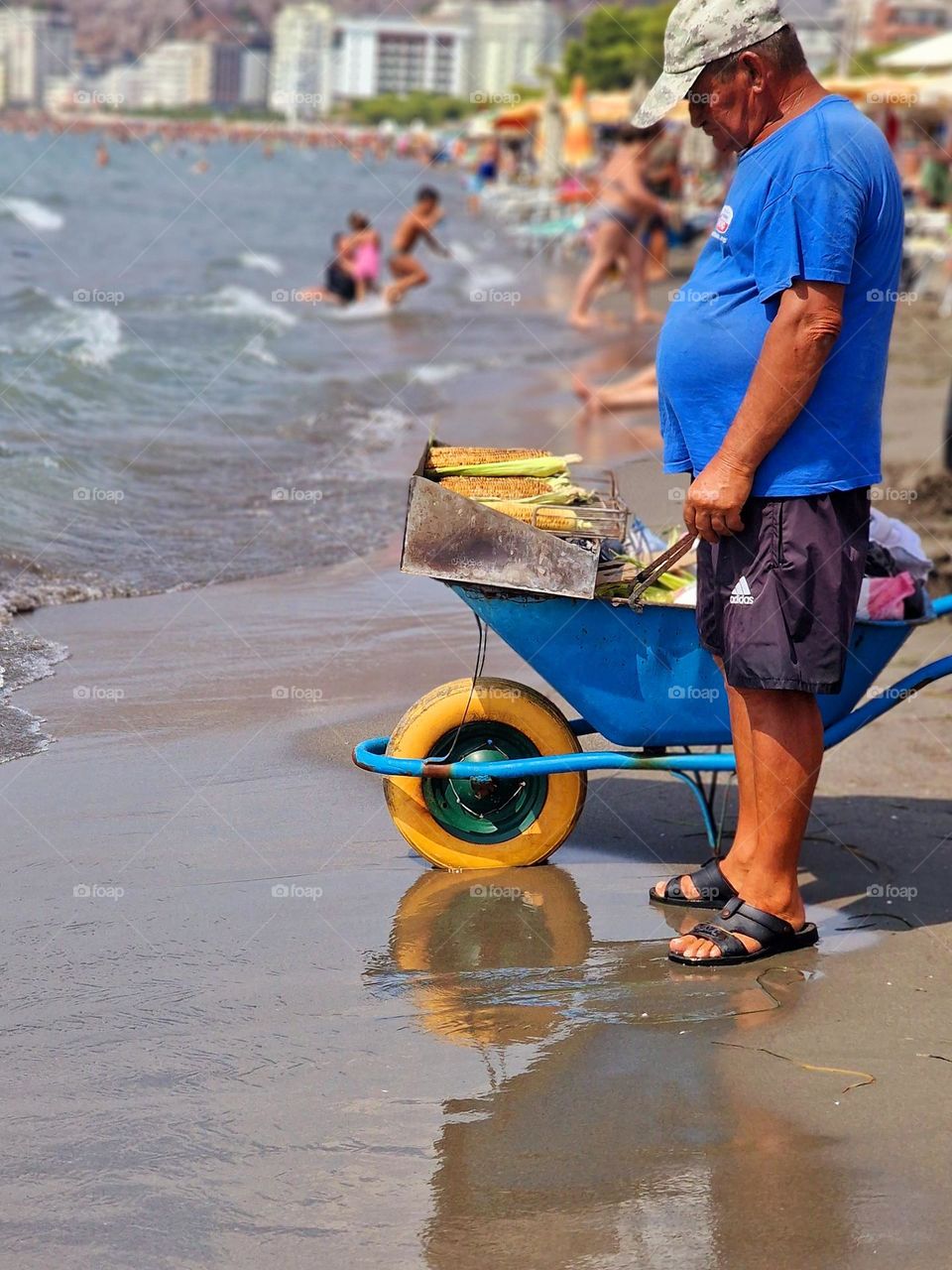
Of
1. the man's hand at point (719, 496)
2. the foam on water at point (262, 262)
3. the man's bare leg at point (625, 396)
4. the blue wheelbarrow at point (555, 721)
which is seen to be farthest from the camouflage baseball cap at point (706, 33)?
the foam on water at point (262, 262)

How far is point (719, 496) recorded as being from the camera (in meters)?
3.27

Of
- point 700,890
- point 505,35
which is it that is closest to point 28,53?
point 505,35

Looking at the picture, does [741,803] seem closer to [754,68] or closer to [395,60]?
[754,68]

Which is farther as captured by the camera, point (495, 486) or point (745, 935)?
point (495, 486)

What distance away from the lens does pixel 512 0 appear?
17675 cm

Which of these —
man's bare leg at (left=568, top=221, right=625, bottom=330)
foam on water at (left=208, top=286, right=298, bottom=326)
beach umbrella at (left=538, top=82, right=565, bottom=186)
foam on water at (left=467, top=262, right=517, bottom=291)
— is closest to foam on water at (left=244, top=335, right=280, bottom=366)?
foam on water at (left=208, top=286, right=298, bottom=326)

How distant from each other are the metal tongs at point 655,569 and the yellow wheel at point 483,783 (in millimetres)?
404

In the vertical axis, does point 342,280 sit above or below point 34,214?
above

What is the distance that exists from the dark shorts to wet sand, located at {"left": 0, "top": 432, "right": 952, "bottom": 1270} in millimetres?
663

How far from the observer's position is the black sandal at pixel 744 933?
338cm

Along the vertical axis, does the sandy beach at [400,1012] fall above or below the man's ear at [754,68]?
below

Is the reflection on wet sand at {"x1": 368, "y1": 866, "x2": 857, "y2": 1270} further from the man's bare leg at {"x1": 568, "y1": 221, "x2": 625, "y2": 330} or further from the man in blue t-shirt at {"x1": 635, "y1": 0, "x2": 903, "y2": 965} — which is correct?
the man's bare leg at {"x1": 568, "y1": 221, "x2": 625, "y2": 330}

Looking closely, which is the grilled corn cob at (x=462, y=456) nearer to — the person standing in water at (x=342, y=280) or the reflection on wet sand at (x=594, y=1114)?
the reflection on wet sand at (x=594, y=1114)

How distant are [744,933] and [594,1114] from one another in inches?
33.0
